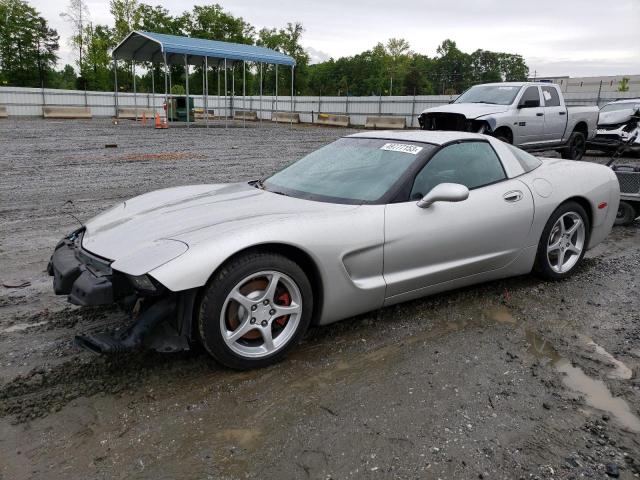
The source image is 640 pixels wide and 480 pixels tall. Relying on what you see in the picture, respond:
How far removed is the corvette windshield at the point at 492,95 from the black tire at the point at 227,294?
30.8ft

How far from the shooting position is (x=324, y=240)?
298cm

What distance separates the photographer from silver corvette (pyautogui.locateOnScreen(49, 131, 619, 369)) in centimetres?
263

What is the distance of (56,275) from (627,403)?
3.20 metres

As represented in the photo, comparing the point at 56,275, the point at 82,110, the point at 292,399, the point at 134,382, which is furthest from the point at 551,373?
the point at 82,110

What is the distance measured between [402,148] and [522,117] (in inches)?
319

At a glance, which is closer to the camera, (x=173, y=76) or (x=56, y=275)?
(x=56, y=275)

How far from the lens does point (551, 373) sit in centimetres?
298

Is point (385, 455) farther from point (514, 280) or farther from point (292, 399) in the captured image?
point (514, 280)

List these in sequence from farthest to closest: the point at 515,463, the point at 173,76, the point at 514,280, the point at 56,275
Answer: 1. the point at 173,76
2. the point at 514,280
3. the point at 56,275
4. the point at 515,463

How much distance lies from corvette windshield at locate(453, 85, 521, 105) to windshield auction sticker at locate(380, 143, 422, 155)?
7965 millimetres

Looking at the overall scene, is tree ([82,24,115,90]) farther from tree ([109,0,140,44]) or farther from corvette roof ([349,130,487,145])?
corvette roof ([349,130,487,145])

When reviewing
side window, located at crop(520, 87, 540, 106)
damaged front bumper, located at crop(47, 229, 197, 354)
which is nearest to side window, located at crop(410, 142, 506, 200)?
damaged front bumper, located at crop(47, 229, 197, 354)

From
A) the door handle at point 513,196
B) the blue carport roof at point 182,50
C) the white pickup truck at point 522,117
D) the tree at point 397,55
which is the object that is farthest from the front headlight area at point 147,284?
the tree at point 397,55

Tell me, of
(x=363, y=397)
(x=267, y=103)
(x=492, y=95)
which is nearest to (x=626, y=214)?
(x=492, y=95)
